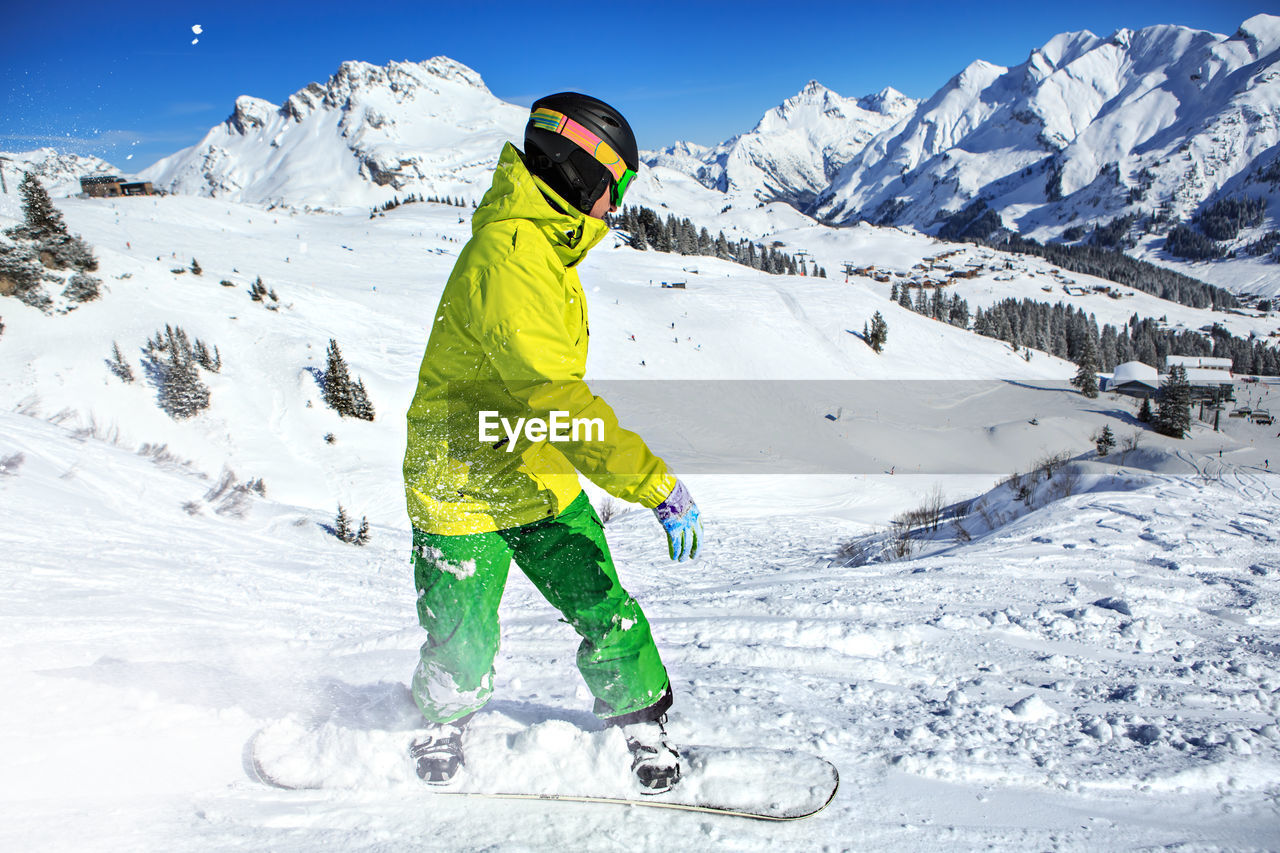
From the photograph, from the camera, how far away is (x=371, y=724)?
263 centimetres

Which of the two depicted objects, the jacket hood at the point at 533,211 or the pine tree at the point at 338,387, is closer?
the jacket hood at the point at 533,211

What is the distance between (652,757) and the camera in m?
2.26

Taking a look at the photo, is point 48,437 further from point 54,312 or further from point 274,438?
point 54,312

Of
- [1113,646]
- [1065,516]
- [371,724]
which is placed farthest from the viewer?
[1065,516]

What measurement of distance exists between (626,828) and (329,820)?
969mm

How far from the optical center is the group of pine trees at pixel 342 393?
2216 centimetres

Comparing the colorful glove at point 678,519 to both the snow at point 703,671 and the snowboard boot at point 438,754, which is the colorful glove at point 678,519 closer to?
the snow at point 703,671

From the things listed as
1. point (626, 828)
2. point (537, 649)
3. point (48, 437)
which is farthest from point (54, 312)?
point (626, 828)

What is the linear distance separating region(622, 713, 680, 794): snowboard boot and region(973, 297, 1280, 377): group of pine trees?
311 ft

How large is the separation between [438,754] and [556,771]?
447mm

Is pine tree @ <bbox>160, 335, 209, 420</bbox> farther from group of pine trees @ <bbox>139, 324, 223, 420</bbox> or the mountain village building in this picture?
the mountain village building

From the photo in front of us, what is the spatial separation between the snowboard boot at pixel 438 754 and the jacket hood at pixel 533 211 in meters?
1.84

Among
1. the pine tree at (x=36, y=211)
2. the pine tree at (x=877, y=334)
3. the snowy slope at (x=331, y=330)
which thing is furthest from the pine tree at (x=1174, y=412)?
the pine tree at (x=36, y=211)

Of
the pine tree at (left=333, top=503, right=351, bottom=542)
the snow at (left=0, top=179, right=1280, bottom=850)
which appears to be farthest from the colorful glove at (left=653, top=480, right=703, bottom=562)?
the pine tree at (left=333, top=503, right=351, bottom=542)
